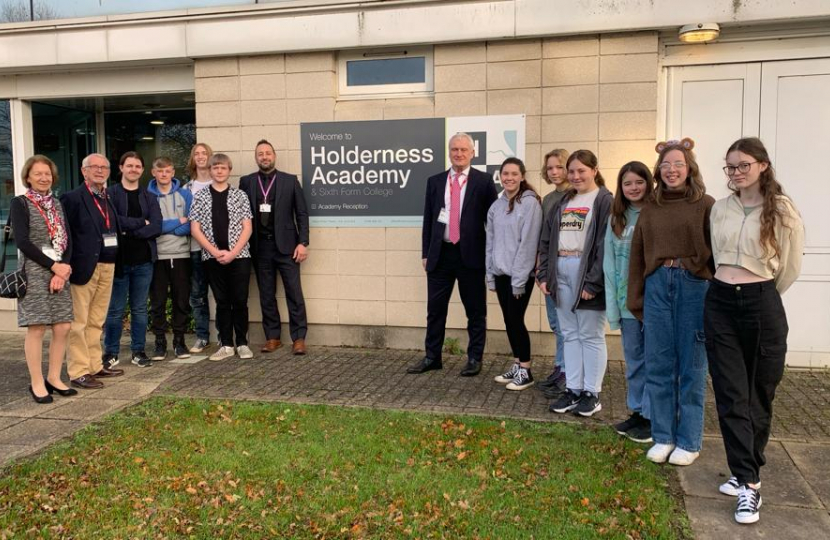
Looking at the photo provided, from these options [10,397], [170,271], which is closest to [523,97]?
[170,271]

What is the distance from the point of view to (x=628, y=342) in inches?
181

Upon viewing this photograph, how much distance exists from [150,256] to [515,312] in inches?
141

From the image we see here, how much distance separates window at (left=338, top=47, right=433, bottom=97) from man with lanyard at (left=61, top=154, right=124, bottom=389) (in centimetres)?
273

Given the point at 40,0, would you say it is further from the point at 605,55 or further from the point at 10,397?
the point at 605,55

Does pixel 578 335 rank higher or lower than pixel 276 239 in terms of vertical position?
lower

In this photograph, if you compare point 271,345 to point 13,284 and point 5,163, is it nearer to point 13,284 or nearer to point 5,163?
point 13,284

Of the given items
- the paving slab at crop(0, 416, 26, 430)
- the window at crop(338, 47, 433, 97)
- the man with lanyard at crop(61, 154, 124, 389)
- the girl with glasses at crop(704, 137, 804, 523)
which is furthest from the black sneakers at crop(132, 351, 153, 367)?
the girl with glasses at crop(704, 137, 804, 523)

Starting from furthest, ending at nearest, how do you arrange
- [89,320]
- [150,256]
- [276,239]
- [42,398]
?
[276,239] < [150,256] < [89,320] < [42,398]

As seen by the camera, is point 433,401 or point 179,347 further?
point 179,347

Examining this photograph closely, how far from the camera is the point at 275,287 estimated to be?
7.58 metres

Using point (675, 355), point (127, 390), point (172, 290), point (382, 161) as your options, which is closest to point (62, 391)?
point (127, 390)

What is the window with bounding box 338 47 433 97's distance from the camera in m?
7.34

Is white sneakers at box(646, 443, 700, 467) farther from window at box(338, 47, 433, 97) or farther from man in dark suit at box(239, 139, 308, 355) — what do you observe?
window at box(338, 47, 433, 97)

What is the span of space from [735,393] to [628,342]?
1021 millimetres
